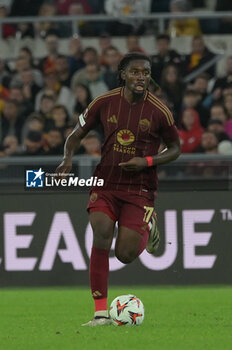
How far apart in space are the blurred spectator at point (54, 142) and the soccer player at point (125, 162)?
15.2ft

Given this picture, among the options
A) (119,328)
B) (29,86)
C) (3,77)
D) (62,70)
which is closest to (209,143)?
(62,70)

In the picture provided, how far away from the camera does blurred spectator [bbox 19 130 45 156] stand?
12.9 m

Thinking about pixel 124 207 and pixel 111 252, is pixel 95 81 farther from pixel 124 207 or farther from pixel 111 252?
pixel 124 207

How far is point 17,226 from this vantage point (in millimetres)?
12117

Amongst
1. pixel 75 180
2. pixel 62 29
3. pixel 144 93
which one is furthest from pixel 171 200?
pixel 62 29

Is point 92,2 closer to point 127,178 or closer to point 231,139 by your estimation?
point 231,139

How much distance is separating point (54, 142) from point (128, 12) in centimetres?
364

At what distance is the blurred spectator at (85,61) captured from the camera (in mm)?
15141

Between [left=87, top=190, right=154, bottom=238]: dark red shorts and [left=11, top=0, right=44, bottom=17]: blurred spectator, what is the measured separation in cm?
934

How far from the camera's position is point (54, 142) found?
13.2 metres

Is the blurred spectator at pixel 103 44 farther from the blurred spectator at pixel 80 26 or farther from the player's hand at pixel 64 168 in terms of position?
the player's hand at pixel 64 168

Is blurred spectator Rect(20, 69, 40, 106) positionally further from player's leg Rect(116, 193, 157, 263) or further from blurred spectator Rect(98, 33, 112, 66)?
player's leg Rect(116, 193, 157, 263)

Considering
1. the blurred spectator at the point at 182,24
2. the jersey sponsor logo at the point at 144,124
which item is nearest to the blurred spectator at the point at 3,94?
the blurred spectator at the point at 182,24

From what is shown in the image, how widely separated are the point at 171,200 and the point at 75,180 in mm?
3323
